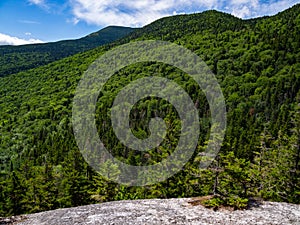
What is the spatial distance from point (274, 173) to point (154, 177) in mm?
13142

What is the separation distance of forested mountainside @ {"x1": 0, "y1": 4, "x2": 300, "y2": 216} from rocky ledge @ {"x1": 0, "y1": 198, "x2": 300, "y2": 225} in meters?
1.31

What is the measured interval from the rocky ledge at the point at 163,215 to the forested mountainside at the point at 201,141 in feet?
4.29

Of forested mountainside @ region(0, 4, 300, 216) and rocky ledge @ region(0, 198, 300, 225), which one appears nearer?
rocky ledge @ region(0, 198, 300, 225)

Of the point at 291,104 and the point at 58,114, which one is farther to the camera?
the point at 58,114

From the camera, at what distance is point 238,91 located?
14562 centimetres

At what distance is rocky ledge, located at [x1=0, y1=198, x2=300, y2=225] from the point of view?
18609 mm

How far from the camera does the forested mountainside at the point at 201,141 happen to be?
33.0m

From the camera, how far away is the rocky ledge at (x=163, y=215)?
18.6m

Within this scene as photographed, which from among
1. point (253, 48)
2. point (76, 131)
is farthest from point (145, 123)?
point (253, 48)

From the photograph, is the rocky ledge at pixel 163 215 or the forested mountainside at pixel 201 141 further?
the forested mountainside at pixel 201 141

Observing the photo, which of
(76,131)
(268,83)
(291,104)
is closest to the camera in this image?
(291,104)

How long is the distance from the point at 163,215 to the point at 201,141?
42.5 m

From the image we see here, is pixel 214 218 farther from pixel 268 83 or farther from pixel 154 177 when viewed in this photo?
pixel 268 83

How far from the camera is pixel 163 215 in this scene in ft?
65.6
